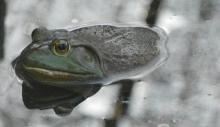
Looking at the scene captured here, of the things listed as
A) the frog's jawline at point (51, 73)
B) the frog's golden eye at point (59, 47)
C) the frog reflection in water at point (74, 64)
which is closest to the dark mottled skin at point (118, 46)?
the frog reflection in water at point (74, 64)

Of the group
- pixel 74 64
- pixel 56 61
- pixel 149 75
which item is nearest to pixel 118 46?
pixel 149 75

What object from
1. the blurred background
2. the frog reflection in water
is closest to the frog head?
the frog reflection in water

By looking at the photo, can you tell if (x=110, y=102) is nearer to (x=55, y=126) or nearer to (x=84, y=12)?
(x=55, y=126)

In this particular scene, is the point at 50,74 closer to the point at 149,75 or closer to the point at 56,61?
the point at 56,61

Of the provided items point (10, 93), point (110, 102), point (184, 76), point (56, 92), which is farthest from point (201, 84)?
point (10, 93)

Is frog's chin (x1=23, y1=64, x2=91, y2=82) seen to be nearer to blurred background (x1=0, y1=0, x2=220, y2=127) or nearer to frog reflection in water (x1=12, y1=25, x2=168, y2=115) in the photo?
frog reflection in water (x1=12, y1=25, x2=168, y2=115)

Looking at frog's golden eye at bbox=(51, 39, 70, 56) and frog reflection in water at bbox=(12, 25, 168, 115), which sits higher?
frog's golden eye at bbox=(51, 39, 70, 56)
